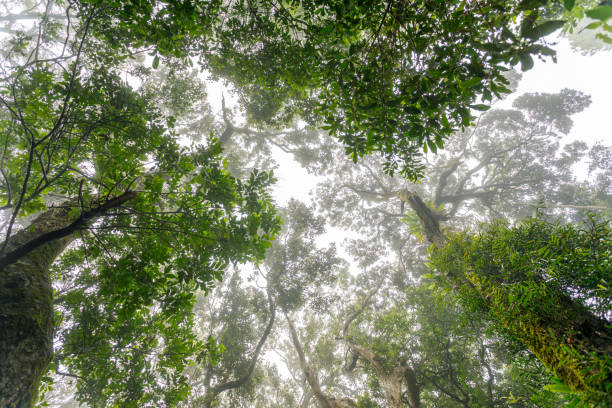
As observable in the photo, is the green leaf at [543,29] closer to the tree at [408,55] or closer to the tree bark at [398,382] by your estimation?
the tree at [408,55]

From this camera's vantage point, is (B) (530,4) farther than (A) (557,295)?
No

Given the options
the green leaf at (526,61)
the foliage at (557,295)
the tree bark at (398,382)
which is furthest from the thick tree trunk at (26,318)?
the tree bark at (398,382)

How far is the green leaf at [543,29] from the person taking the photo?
1644 millimetres

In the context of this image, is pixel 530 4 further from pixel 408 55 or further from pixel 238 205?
pixel 238 205

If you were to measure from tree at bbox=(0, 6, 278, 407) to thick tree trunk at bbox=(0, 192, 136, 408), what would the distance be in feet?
0.03

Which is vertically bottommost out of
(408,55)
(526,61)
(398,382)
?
(398,382)

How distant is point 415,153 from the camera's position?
333 cm

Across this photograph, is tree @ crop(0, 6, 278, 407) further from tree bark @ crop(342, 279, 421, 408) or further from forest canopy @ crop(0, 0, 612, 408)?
tree bark @ crop(342, 279, 421, 408)

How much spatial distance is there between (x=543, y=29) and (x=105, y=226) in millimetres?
4494

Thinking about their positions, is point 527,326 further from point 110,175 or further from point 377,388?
point 377,388

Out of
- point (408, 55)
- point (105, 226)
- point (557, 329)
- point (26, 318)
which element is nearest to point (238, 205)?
point (105, 226)

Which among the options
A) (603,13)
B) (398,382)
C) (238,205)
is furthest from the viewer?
(398,382)

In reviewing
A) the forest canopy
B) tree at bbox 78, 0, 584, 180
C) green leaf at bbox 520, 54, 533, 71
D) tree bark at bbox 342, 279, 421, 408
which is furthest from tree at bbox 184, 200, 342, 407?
green leaf at bbox 520, 54, 533, 71

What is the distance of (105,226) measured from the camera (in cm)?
268
